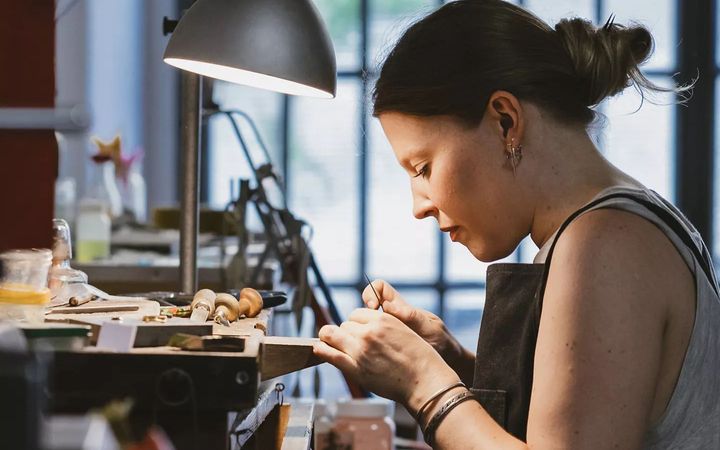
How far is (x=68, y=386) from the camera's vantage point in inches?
35.1

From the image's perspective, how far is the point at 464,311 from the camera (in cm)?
679

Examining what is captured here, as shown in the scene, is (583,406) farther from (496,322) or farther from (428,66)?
(428,66)

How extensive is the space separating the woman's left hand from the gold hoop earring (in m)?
0.26

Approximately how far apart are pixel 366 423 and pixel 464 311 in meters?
4.97

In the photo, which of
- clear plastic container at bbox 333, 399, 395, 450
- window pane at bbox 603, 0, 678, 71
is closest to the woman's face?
clear plastic container at bbox 333, 399, 395, 450

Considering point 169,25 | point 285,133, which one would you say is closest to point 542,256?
point 169,25

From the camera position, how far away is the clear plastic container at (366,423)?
6.05ft

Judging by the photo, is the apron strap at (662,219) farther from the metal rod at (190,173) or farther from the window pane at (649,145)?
the window pane at (649,145)

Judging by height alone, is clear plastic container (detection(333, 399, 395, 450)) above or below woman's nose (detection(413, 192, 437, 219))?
below

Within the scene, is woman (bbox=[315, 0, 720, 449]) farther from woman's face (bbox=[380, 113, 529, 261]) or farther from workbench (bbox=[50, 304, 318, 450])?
workbench (bbox=[50, 304, 318, 450])

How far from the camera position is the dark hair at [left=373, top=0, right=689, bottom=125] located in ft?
4.24

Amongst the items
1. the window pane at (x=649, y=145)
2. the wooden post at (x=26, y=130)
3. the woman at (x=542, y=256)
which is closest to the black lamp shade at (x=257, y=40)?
the woman at (x=542, y=256)

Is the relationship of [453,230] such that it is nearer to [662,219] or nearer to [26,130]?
[662,219]

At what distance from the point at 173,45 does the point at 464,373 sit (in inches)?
26.9
